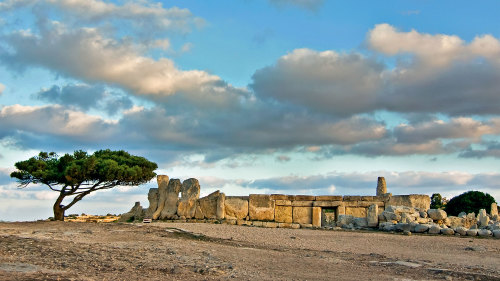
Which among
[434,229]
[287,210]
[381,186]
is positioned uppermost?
[381,186]

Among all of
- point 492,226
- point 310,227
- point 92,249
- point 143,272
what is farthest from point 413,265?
point 492,226

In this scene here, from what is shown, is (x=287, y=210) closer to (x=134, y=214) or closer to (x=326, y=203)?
(x=326, y=203)

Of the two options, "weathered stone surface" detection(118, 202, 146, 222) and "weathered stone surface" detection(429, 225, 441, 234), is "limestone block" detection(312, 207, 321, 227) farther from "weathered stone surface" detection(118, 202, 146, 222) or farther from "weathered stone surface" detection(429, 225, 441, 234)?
"weathered stone surface" detection(118, 202, 146, 222)

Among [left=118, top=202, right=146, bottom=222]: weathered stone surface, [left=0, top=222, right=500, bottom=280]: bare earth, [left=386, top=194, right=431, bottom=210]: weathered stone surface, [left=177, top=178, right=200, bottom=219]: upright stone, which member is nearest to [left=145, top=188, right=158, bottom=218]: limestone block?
[left=118, top=202, right=146, bottom=222]: weathered stone surface

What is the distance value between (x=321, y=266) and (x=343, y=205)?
15.5 m

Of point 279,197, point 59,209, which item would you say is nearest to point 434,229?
point 279,197

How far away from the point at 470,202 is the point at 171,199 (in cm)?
3214

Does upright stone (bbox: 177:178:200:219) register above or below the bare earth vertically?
above

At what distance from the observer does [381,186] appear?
30.8 metres

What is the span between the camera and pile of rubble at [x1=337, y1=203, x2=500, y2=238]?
903 inches

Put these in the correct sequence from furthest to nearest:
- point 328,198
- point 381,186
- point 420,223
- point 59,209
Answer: point 381,186 < point 59,209 < point 328,198 < point 420,223

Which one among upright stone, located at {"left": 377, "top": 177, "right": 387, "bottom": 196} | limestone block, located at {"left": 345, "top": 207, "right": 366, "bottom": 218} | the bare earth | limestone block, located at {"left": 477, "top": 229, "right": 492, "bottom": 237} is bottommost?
the bare earth

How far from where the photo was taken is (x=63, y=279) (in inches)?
355

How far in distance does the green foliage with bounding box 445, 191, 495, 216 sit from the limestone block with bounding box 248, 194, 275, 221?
2734cm
